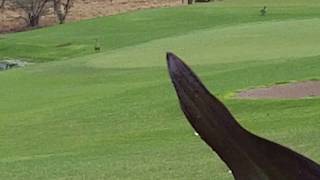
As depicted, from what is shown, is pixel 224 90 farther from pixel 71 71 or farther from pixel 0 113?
pixel 71 71

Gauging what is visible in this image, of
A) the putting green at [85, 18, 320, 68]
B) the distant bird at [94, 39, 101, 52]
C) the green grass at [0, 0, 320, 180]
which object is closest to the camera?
the green grass at [0, 0, 320, 180]

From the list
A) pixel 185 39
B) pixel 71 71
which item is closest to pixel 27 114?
pixel 71 71

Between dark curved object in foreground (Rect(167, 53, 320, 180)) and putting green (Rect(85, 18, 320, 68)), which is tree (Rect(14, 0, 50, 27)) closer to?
putting green (Rect(85, 18, 320, 68))

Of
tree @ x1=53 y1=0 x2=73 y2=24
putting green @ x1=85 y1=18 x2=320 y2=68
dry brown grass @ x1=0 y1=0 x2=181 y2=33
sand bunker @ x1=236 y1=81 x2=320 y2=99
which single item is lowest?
dry brown grass @ x1=0 y1=0 x2=181 y2=33

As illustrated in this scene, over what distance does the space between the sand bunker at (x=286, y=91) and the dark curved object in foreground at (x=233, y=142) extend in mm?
12438

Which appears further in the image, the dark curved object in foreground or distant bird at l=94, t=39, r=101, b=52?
distant bird at l=94, t=39, r=101, b=52

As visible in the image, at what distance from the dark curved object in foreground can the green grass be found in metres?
5.73

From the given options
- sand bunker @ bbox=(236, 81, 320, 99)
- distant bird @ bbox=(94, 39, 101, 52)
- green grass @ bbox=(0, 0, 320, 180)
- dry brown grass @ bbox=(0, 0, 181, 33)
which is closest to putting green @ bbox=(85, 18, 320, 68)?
green grass @ bbox=(0, 0, 320, 180)

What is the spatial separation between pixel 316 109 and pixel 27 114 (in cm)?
573

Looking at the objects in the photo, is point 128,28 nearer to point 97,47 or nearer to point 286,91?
point 97,47

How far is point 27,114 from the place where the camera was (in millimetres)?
15555

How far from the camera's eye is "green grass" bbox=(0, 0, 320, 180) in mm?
8719

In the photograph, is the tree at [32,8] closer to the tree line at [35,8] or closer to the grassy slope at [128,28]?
the tree line at [35,8]

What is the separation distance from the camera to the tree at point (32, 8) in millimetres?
49875
